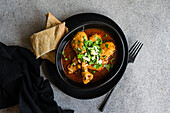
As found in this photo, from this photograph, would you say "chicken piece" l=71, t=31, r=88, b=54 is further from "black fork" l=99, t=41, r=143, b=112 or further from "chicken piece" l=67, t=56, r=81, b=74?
"black fork" l=99, t=41, r=143, b=112

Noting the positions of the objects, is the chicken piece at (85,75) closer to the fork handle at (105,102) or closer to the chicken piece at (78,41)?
the chicken piece at (78,41)

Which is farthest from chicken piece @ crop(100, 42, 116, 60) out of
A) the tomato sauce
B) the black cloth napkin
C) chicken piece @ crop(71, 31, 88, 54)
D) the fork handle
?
the black cloth napkin

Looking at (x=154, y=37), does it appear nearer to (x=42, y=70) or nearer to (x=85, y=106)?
(x=85, y=106)

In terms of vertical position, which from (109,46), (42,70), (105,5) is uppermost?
(105,5)

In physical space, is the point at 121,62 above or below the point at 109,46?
below

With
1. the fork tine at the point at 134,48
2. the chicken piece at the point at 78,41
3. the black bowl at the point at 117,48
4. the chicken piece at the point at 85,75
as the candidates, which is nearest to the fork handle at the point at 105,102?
the black bowl at the point at 117,48

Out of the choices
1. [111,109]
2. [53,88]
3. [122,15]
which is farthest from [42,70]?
[122,15]
